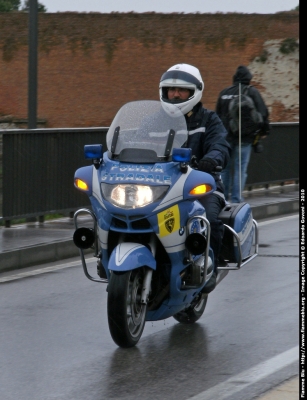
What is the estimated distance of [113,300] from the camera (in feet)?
18.9

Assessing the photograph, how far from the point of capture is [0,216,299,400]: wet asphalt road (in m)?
5.24

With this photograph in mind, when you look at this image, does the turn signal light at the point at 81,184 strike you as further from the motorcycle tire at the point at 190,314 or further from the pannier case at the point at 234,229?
the motorcycle tire at the point at 190,314

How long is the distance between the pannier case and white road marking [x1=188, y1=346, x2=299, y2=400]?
38.6 inches

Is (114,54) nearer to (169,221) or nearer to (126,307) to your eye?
(169,221)

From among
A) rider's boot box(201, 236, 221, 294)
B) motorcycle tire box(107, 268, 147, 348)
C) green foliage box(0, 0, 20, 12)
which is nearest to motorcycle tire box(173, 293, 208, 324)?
rider's boot box(201, 236, 221, 294)

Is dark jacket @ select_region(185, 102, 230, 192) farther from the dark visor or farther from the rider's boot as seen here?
the rider's boot

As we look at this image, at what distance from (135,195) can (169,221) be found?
0.26m

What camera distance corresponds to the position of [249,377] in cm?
539

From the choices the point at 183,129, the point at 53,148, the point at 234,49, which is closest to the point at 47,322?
the point at 183,129

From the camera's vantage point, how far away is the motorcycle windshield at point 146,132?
6.04 meters

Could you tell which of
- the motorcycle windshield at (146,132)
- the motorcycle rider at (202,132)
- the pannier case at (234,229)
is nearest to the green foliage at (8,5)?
the pannier case at (234,229)

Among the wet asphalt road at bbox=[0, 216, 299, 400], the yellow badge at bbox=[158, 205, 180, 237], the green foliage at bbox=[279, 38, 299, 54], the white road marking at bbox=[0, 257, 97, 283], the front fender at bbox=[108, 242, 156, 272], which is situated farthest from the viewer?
the green foliage at bbox=[279, 38, 299, 54]

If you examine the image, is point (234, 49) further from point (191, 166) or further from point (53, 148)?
point (191, 166)

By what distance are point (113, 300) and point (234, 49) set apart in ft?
110
